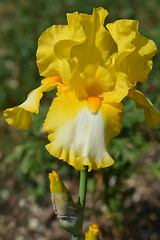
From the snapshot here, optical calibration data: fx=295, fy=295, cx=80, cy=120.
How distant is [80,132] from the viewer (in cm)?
121

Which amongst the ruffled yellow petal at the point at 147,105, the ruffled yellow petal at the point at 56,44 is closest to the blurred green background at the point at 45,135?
the ruffled yellow petal at the point at 147,105

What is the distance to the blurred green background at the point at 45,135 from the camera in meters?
2.04

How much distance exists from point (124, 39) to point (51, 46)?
326 mm

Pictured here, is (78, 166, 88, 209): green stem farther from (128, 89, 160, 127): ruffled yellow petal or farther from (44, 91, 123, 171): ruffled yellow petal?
(128, 89, 160, 127): ruffled yellow petal

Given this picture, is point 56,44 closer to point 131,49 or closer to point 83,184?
point 131,49

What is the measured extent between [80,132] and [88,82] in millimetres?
273

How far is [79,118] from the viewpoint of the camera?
Result: 1222mm

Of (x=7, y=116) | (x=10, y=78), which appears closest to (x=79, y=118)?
(x=7, y=116)

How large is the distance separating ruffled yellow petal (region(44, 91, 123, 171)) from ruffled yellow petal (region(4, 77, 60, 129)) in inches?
4.2

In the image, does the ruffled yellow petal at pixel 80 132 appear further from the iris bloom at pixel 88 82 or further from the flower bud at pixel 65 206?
the flower bud at pixel 65 206

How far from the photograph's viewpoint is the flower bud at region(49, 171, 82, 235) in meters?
1.26

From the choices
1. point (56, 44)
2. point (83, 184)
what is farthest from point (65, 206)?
point (56, 44)

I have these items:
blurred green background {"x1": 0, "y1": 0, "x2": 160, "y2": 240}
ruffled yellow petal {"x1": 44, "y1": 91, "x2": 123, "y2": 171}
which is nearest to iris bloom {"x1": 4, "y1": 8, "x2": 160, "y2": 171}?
ruffled yellow petal {"x1": 44, "y1": 91, "x2": 123, "y2": 171}

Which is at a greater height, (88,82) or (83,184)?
(88,82)
